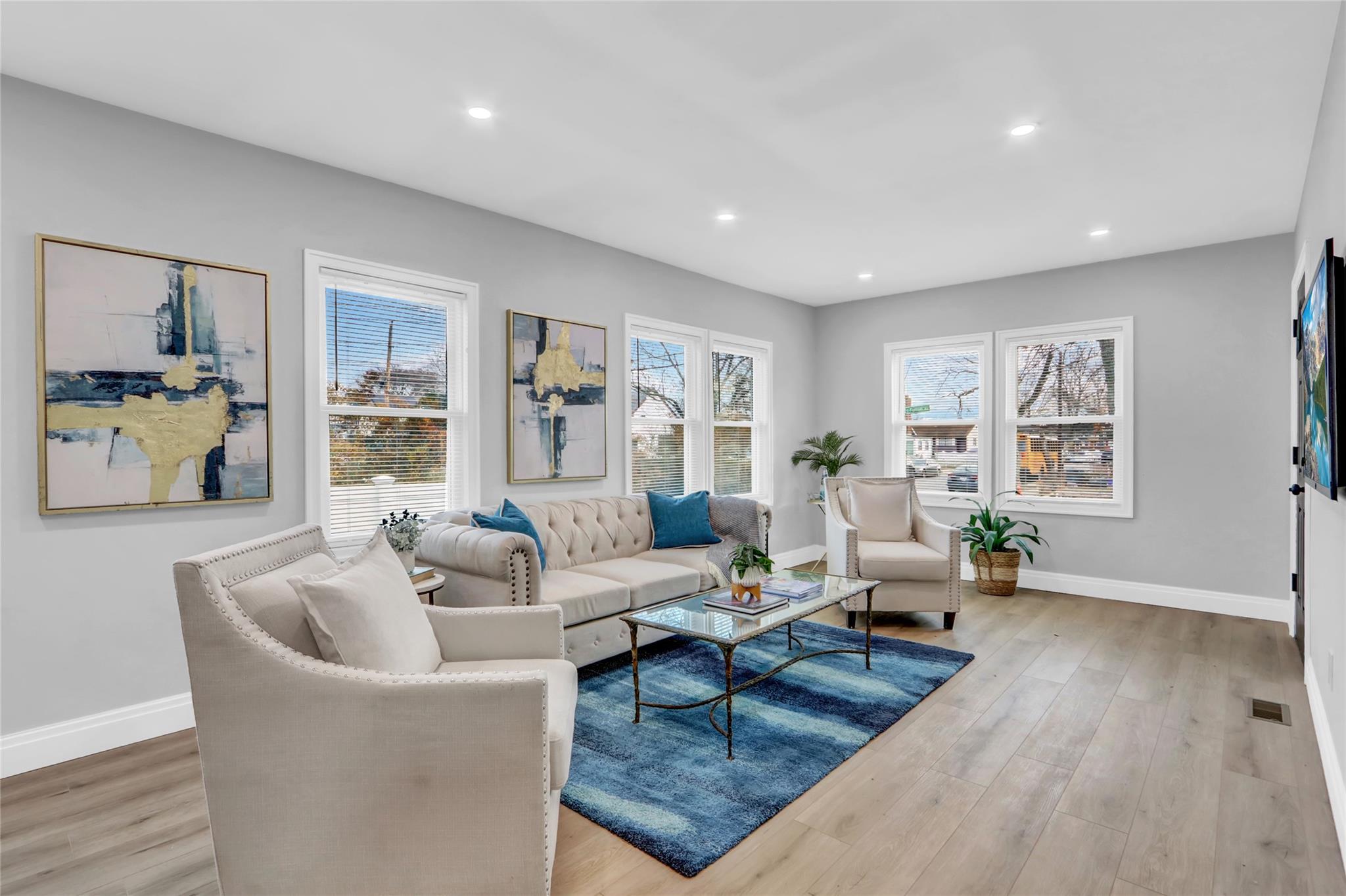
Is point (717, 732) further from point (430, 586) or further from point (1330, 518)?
point (1330, 518)

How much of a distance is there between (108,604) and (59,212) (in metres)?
1.53

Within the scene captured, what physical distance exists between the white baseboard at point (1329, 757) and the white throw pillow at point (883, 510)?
2.22 metres

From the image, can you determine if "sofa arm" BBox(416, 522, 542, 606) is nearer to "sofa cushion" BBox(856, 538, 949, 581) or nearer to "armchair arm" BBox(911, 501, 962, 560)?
"sofa cushion" BBox(856, 538, 949, 581)

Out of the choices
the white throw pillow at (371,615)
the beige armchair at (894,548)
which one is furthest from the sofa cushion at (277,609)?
the beige armchair at (894,548)

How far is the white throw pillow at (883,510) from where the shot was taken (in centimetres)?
492

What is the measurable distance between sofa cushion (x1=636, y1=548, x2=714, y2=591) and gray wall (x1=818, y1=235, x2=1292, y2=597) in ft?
9.86

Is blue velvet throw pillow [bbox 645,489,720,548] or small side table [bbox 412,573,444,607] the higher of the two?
blue velvet throw pillow [bbox 645,489,720,548]

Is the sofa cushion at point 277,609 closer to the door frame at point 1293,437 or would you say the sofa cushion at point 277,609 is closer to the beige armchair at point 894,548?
the beige armchair at point 894,548

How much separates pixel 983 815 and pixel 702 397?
394 centimetres

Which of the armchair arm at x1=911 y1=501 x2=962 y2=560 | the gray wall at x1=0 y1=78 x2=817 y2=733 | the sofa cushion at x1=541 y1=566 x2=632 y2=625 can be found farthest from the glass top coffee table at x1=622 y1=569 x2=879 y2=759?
the gray wall at x1=0 y1=78 x2=817 y2=733

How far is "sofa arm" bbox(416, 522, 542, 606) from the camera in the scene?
3.11 m

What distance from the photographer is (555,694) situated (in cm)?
199

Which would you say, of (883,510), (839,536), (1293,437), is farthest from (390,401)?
(1293,437)

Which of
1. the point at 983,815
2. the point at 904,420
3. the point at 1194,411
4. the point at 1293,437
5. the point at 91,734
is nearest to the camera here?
the point at 983,815
